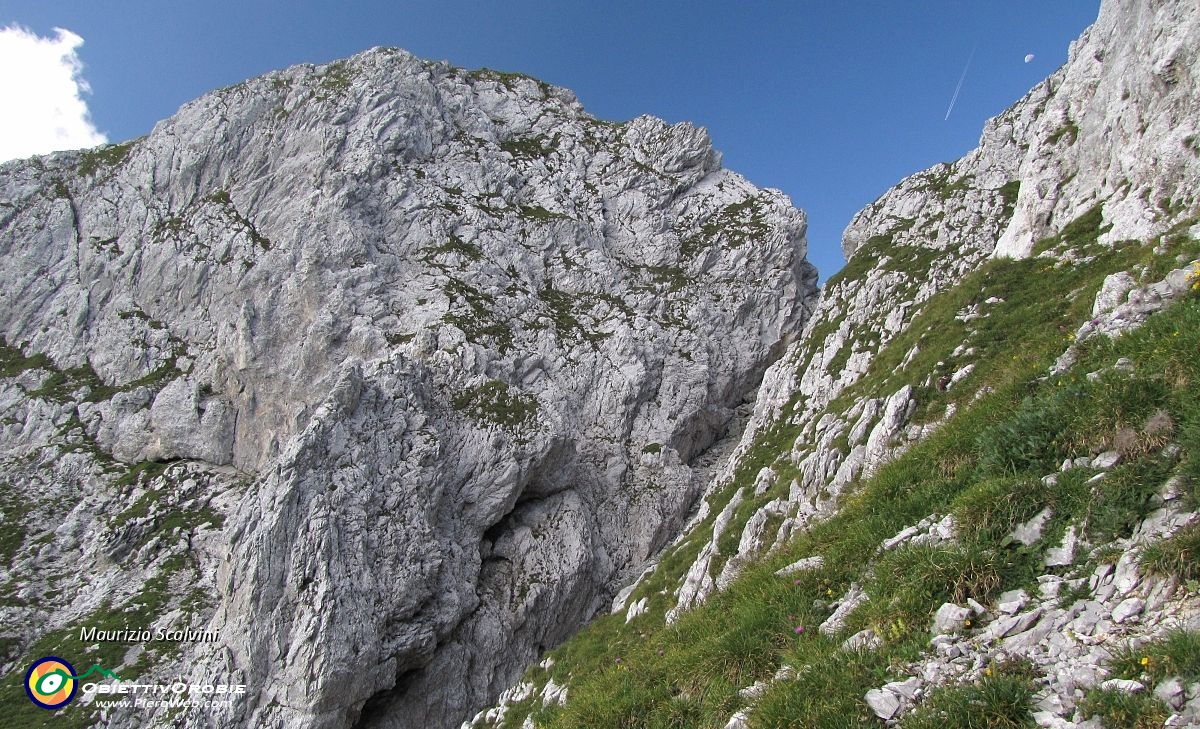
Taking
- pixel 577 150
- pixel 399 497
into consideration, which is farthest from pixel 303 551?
pixel 577 150

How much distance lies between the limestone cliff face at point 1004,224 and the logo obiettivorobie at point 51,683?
3177cm

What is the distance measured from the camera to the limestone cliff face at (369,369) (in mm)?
31078

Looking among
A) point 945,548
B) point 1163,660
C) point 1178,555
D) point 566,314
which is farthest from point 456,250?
point 1163,660

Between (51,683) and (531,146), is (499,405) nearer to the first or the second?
(51,683)

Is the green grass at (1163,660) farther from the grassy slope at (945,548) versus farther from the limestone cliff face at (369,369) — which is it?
the limestone cliff face at (369,369)

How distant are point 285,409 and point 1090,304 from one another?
45463 mm

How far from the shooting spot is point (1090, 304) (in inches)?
520

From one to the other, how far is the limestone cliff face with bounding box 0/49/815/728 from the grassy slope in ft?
76.9

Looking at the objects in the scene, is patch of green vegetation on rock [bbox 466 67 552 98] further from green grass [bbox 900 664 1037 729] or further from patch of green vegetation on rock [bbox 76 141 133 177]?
green grass [bbox 900 664 1037 729]

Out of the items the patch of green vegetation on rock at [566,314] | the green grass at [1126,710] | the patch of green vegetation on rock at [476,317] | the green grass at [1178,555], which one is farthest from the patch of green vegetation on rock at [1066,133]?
the patch of green vegetation on rock at [476,317]

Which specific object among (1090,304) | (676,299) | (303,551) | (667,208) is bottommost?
(303,551)

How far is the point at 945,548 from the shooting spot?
6.48 meters

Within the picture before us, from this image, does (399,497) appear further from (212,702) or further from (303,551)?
(212,702)

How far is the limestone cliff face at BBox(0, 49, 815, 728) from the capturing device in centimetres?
3108
